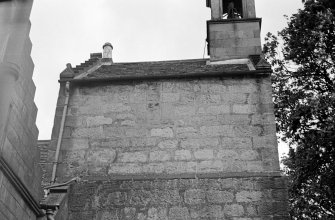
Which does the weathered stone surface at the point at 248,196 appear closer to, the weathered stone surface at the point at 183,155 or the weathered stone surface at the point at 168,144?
the weathered stone surface at the point at 183,155

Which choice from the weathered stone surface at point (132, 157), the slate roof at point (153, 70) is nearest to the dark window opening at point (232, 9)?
the slate roof at point (153, 70)

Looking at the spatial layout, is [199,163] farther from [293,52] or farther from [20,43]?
[293,52]

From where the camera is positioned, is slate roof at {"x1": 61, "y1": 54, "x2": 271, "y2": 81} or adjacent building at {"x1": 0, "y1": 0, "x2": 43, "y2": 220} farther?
slate roof at {"x1": 61, "y1": 54, "x2": 271, "y2": 81}

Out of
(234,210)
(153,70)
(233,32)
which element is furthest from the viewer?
(233,32)

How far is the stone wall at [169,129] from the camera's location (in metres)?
6.52

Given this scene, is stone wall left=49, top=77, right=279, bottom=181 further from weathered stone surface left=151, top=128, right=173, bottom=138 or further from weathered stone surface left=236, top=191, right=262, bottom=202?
weathered stone surface left=236, top=191, right=262, bottom=202

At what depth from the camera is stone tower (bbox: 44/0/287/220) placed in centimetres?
609

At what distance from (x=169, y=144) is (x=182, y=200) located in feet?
3.30

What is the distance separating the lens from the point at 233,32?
369 inches

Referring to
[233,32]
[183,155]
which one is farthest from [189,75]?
[233,32]

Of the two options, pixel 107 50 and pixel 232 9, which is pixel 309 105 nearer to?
pixel 232 9

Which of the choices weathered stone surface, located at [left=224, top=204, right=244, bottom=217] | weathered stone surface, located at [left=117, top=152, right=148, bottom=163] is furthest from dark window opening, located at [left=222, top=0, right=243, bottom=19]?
weathered stone surface, located at [left=224, top=204, right=244, bottom=217]

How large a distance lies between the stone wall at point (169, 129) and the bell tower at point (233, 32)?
5.81 ft

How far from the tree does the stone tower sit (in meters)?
3.38
